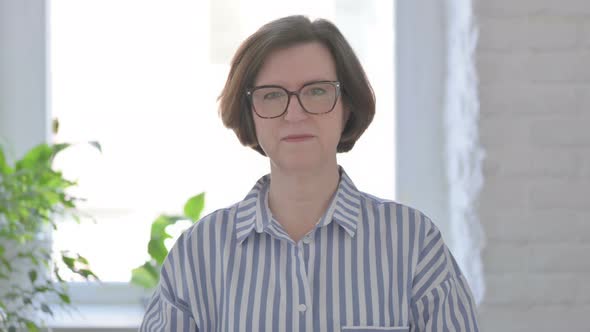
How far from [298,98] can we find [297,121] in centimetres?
3

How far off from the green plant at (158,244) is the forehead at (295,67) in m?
A: 0.94

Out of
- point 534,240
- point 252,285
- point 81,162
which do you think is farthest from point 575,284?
point 81,162

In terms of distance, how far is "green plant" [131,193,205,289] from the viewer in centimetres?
202

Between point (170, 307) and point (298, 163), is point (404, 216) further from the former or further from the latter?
point (170, 307)

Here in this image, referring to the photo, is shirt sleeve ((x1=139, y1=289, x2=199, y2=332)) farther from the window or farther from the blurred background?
the window

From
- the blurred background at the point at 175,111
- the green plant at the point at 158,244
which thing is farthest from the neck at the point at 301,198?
the green plant at the point at 158,244

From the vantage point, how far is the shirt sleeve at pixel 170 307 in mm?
1180

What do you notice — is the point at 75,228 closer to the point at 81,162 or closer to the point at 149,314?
the point at 81,162

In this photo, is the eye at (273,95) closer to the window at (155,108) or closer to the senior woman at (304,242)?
the senior woman at (304,242)

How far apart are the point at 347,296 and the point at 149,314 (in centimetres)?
31

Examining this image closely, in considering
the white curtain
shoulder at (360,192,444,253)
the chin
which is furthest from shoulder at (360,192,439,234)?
the white curtain

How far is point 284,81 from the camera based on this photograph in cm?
115

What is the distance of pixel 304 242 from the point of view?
118 cm

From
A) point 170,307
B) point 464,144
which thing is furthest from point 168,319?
point 464,144
